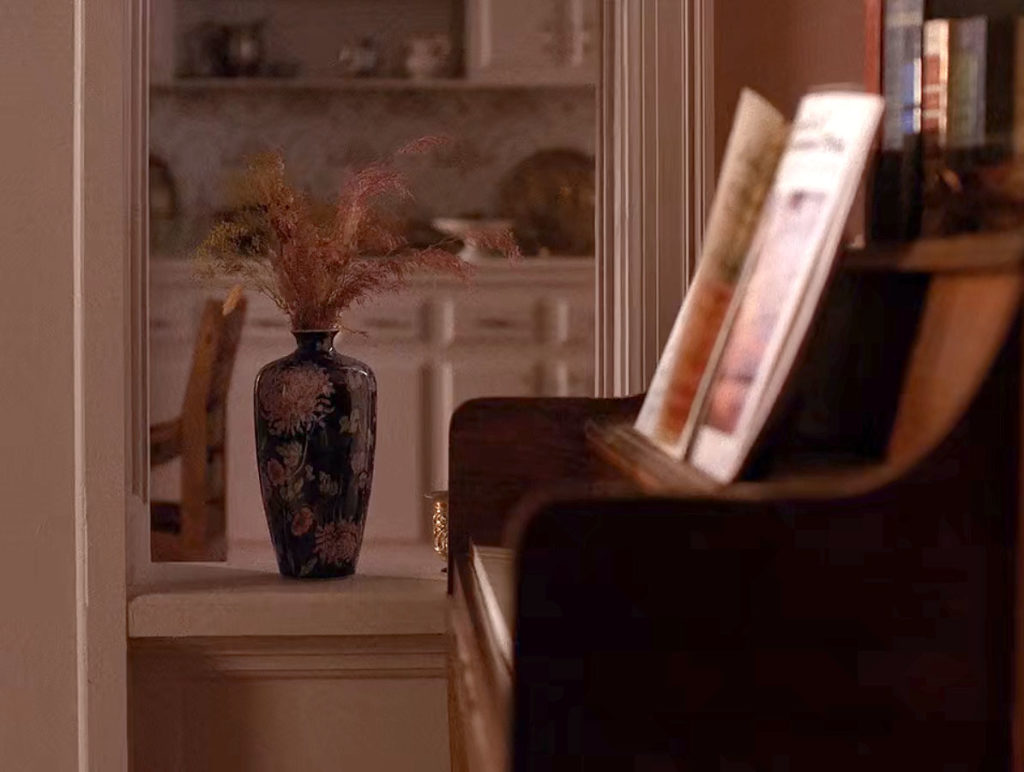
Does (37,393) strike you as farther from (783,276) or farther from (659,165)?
(783,276)

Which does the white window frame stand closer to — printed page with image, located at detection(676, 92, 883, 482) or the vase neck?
the vase neck

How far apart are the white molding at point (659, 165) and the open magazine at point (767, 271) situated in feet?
2.65

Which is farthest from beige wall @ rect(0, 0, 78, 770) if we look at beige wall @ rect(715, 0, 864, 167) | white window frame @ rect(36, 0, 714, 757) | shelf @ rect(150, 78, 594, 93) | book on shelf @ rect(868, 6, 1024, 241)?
shelf @ rect(150, 78, 594, 93)

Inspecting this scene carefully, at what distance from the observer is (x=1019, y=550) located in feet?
3.39

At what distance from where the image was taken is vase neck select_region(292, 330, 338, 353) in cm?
220

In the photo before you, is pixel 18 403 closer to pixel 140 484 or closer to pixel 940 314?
pixel 140 484

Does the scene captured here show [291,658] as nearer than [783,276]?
No

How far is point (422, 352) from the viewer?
5121 millimetres

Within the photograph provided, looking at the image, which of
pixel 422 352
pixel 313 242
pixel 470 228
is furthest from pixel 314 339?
pixel 470 228

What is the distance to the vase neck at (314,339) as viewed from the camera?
2197 mm

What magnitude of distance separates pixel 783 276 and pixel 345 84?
4.34m

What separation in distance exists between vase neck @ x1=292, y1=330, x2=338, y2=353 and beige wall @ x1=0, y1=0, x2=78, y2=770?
321mm

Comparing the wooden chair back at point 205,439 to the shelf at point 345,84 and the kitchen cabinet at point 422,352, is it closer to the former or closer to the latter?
the kitchen cabinet at point 422,352

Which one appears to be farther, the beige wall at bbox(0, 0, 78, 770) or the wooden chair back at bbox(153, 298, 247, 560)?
the wooden chair back at bbox(153, 298, 247, 560)
